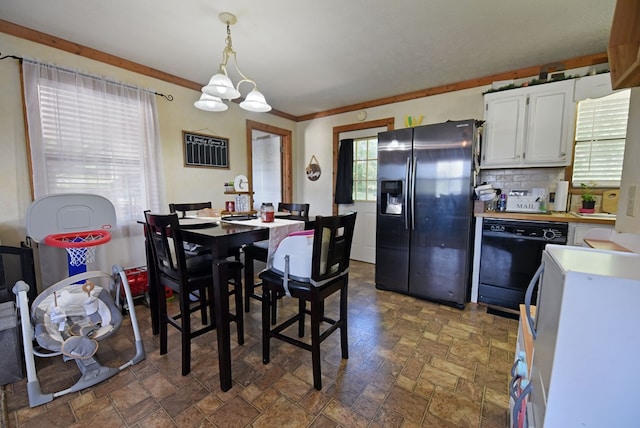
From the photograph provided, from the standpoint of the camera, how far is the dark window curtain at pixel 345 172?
13.7ft

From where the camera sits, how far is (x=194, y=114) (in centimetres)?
325

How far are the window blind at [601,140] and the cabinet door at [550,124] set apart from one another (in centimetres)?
27

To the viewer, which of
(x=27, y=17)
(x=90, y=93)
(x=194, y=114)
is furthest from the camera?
(x=194, y=114)

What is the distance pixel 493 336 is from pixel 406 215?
1269 millimetres

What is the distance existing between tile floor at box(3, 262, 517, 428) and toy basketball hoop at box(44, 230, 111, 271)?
687mm

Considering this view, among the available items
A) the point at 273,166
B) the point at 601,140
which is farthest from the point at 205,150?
the point at 601,140

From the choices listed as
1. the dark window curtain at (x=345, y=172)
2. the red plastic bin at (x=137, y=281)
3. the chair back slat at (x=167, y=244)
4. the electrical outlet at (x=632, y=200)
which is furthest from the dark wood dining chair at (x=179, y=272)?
the dark window curtain at (x=345, y=172)

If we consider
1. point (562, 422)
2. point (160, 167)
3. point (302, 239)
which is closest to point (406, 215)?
point (302, 239)

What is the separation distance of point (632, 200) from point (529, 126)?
1.87 metres

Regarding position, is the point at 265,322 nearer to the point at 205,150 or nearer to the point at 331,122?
the point at 205,150

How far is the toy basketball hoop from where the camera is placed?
1.68 metres

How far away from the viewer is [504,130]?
275 centimetres

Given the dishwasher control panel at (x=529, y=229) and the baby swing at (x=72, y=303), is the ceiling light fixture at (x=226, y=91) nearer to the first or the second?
the baby swing at (x=72, y=303)

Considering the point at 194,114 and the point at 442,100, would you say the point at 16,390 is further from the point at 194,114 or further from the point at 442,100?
the point at 442,100
